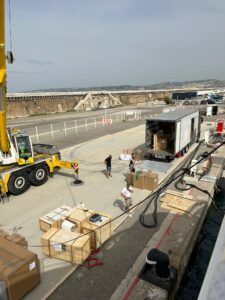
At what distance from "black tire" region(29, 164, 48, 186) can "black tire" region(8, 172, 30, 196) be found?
0.37 metres

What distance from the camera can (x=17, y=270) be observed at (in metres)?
6.74

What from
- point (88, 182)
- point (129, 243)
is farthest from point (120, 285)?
point (88, 182)

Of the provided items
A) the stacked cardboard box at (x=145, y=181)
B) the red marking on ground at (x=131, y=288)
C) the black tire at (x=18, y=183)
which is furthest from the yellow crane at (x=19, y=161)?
the red marking on ground at (x=131, y=288)

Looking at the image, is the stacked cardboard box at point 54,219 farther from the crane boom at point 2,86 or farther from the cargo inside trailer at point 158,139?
the cargo inside trailer at point 158,139

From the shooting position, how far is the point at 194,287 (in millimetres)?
8188

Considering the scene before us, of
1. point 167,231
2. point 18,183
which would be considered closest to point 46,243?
point 167,231

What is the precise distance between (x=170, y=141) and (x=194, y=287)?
1283cm

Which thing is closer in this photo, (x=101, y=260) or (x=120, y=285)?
(x=120, y=285)

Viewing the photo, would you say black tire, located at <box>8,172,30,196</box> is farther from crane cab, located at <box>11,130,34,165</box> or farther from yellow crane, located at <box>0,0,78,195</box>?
crane cab, located at <box>11,130,34,165</box>

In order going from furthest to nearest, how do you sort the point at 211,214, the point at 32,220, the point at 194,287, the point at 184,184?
the point at 184,184 → the point at 211,214 → the point at 32,220 → the point at 194,287

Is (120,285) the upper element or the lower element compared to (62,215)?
lower

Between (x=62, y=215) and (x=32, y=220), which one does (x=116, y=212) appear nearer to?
(x=62, y=215)

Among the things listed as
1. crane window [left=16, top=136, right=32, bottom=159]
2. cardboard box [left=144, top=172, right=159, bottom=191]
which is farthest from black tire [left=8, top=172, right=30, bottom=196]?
cardboard box [left=144, top=172, right=159, bottom=191]

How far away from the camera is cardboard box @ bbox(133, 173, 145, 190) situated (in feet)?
45.2
